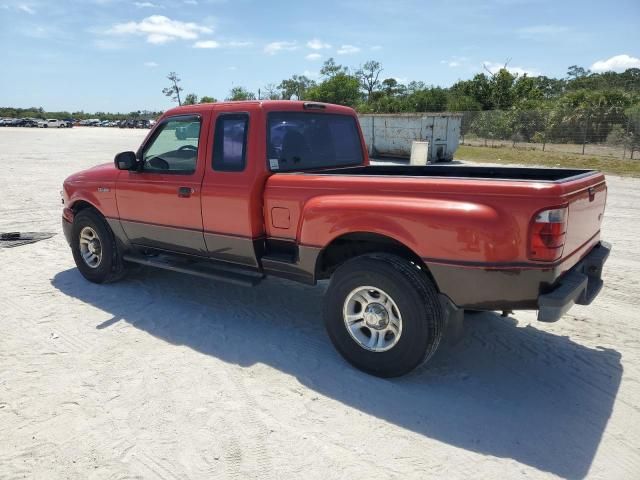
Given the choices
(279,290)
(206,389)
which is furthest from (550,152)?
(206,389)

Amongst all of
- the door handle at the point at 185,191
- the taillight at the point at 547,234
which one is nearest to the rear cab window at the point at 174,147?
the door handle at the point at 185,191

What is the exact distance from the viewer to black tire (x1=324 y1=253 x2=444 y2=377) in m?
3.23

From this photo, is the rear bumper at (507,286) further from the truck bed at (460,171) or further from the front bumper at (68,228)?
A: the front bumper at (68,228)

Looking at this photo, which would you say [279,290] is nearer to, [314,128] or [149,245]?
[149,245]

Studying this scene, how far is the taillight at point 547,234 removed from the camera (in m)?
2.79

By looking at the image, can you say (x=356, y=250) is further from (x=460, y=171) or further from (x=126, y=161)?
(x=126, y=161)

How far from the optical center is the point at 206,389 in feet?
11.2

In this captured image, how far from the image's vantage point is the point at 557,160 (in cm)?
2067

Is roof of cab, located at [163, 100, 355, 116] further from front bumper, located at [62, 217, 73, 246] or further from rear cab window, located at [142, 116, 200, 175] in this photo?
front bumper, located at [62, 217, 73, 246]

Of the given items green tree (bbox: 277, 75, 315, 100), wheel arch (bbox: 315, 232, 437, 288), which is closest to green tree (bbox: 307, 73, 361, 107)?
green tree (bbox: 277, 75, 315, 100)

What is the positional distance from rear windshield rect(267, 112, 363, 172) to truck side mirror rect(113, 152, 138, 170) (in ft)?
5.27

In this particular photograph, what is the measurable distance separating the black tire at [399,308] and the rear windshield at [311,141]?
122 cm

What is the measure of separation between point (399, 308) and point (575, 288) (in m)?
1.10

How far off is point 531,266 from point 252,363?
7.13ft
